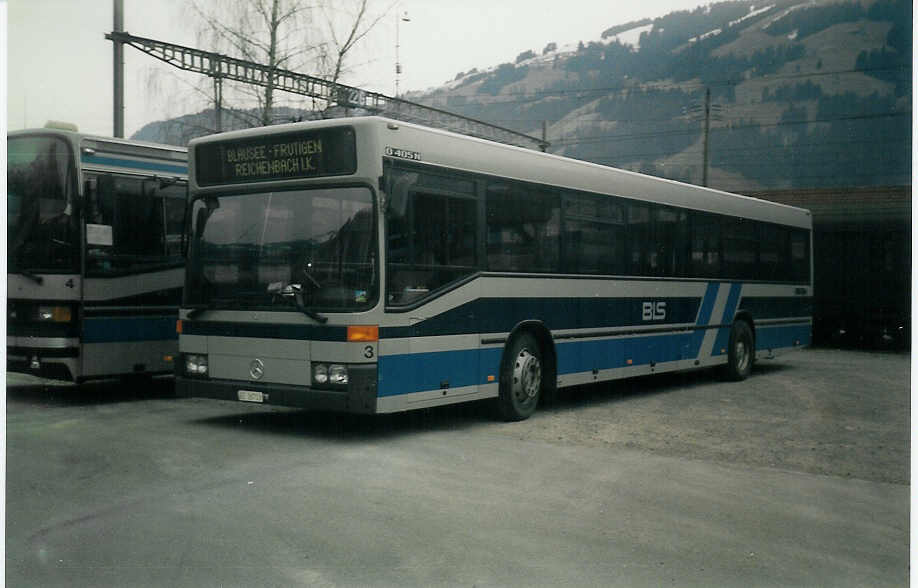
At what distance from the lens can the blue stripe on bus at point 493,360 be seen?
8.87 metres

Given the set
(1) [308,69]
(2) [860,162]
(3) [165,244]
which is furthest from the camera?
(1) [308,69]

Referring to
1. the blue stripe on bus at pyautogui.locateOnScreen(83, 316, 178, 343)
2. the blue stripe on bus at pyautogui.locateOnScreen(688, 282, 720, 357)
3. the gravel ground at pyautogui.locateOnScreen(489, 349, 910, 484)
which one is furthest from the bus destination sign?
the blue stripe on bus at pyautogui.locateOnScreen(688, 282, 720, 357)

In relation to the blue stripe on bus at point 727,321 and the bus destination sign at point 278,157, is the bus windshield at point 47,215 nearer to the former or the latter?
the bus destination sign at point 278,157

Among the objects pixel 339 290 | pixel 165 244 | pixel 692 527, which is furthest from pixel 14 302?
pixel 692 527

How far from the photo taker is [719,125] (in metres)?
19.6

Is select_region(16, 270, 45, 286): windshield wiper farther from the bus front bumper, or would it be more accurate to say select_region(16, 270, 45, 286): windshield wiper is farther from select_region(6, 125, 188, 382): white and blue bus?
the bus front bumper

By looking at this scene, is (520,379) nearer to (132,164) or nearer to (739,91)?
(132,164)

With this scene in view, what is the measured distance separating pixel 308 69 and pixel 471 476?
1162 cm

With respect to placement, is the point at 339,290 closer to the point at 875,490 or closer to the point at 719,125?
the point at 875,490

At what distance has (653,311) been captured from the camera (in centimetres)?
1286

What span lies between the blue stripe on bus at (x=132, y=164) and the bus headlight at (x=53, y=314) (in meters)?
1.66

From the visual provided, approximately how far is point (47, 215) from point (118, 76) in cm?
218

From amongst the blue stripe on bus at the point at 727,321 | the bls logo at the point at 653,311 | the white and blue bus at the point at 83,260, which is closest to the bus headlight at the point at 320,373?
the white and blue bus at the point at 83,260

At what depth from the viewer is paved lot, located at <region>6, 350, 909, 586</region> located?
5148mm
